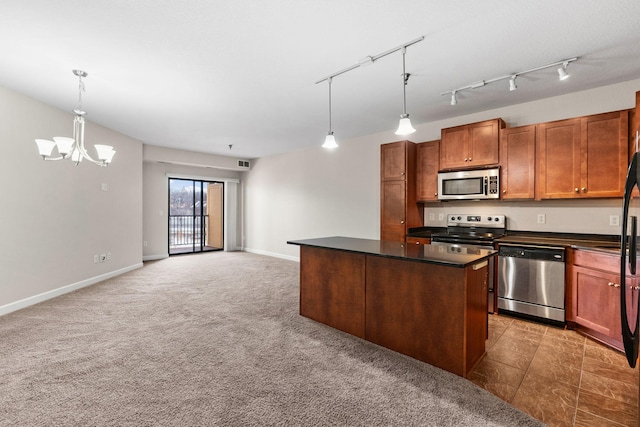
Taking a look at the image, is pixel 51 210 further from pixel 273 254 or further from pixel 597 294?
pixel 597 294

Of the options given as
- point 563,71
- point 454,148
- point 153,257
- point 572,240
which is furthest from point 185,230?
point 563,71

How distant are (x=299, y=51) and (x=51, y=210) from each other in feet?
12.9

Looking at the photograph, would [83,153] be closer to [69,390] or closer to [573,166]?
[69,390]

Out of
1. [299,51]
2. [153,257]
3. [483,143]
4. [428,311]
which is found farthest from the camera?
[153,257]

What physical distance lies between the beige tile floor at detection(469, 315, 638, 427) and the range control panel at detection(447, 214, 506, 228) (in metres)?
1.46

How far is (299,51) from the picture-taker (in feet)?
8.33

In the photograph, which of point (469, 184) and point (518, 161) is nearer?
point (518, 161)

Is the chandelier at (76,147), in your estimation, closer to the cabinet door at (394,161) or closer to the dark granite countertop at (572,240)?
the cabinet door at (394,161)

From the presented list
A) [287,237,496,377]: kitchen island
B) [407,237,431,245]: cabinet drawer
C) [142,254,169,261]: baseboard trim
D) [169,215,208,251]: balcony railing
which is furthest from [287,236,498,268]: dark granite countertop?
[169,215,208,251]: balcony railing

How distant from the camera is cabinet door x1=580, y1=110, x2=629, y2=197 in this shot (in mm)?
2932

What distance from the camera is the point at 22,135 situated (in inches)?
137

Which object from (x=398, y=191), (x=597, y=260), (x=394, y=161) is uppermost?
(x=394, y=161)

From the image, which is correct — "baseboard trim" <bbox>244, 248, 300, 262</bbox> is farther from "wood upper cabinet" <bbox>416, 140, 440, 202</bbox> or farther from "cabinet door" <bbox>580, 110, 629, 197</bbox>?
"cabinet door" <bbox>580, 110, 629, 197</bbox>

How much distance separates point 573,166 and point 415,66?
213 cm
